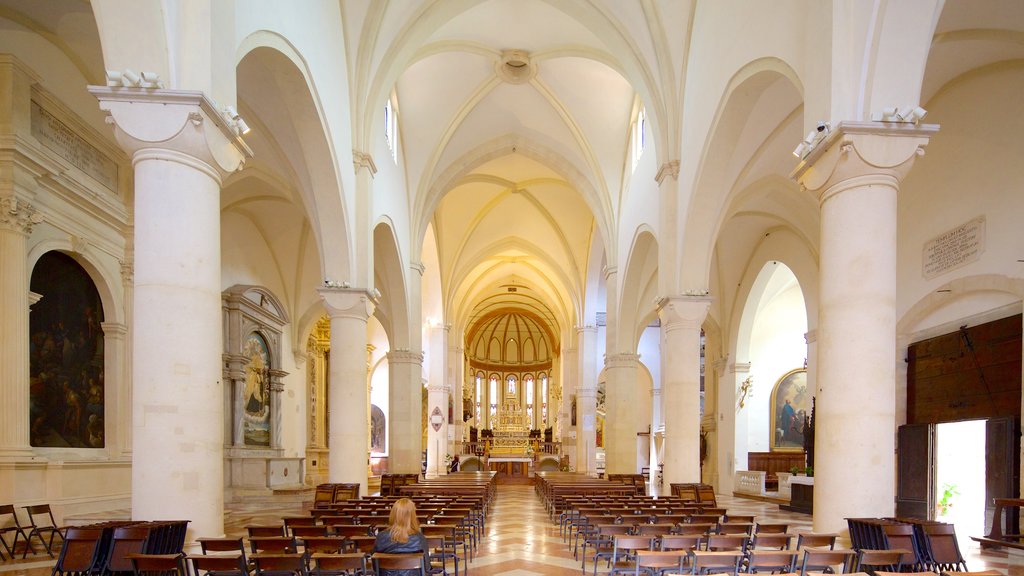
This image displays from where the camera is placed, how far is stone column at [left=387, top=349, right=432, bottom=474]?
22.2 meters

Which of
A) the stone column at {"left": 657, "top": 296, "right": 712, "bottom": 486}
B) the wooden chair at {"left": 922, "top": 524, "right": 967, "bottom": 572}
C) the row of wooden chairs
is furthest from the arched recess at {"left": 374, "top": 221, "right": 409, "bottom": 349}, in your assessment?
the wooden chair at {"left": 922, "top": 524, "right": 967, "bottom": 572}

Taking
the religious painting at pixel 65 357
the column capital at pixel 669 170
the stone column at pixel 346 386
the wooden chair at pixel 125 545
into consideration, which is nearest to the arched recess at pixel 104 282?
the religious painting at pixel 65 357

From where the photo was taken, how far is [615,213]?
22938 mm

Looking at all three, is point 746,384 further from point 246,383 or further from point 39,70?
point 39,70

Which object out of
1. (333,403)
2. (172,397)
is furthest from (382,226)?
(172,397)

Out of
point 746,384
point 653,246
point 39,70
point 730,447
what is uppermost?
point 39,70

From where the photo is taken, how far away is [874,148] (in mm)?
6980

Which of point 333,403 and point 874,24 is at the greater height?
point 874,24

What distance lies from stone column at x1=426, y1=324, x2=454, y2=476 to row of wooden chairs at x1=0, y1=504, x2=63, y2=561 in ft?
72.5

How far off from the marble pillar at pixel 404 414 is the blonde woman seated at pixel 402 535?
1678cm

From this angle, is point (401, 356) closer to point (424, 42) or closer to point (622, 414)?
point (622, 414)

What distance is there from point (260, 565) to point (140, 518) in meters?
1.24

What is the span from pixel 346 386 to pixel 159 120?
816 cm

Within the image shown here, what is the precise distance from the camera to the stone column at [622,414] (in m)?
22.5
